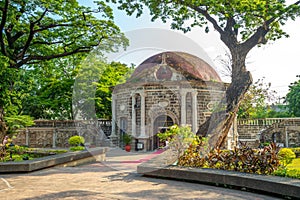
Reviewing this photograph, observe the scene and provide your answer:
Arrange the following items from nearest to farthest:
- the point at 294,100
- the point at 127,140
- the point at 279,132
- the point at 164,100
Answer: the point at 164,100 → the point at 127,140 → the point at 279,132 → the point at 294,100

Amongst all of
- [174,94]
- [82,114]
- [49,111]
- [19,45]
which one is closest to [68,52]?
[19,45]

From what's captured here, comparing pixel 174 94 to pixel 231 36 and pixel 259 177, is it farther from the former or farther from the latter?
pixel 259 177

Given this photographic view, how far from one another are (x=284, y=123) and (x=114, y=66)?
598 inches

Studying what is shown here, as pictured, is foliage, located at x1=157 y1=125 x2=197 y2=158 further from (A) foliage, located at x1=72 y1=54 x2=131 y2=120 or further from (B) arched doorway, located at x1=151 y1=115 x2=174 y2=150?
(A) foliage, located at x1=72 y1=54 x2=131 y2=120

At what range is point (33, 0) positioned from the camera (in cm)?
1088

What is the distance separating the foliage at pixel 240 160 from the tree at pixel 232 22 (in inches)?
91.3

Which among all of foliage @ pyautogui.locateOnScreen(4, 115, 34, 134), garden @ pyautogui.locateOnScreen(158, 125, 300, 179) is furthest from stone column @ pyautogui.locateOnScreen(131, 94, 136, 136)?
garden @ pyautogui.locateOnScreen(158, 125, 300, 179)

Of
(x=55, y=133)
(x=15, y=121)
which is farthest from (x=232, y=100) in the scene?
(x=55, y=133)

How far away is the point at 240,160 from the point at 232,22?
6158mm

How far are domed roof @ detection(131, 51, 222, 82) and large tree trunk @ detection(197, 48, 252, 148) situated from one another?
7.67 metres

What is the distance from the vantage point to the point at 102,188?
6.33 m

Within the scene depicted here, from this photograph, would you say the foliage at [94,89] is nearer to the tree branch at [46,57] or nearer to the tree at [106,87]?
the tree at [106,87]

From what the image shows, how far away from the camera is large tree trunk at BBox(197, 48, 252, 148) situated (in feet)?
33.4

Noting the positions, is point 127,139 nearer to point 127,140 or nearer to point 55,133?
point 127,140
